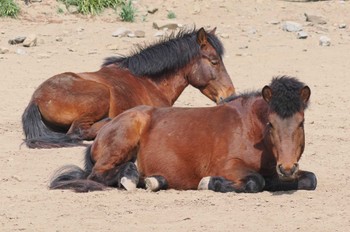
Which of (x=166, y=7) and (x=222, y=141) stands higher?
(x=222, y=141)

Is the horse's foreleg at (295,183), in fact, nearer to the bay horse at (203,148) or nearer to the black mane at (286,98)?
the bay horse at (203,148)

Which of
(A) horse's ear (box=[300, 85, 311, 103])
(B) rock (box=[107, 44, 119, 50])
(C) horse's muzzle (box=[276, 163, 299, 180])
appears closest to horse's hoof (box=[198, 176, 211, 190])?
(C) horse's muzzle (box=[276, 163, 299, 180])

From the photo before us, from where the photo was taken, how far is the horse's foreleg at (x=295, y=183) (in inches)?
339

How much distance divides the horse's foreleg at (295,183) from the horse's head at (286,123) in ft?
1.10

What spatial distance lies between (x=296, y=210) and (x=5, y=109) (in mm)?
6297

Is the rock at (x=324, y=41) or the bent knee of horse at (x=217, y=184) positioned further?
the rock at (x=324, y=41)

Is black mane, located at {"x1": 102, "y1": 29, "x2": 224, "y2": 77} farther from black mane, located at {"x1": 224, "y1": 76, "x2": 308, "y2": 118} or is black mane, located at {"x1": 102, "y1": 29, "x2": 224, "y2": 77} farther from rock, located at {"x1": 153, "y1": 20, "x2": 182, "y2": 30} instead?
rock, located at {"x1": 153, "y1": 20, "x2": 182, "y2": 30}

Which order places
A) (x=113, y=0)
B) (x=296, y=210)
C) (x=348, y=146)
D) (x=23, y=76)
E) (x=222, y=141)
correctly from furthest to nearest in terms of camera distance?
1. (x=113, y=0)
2. (x=23, y=76)
3. (x=348, y=146)
4. (x=222, y=141)
5. (x=296, y=210)

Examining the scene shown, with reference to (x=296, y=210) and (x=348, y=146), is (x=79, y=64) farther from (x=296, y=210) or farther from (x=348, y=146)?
Result: (x=296, y=210)

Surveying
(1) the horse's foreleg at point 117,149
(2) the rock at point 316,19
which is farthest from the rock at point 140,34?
(1) the horse's foreleg at point 117,149

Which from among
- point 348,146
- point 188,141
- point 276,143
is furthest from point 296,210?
point 348,146

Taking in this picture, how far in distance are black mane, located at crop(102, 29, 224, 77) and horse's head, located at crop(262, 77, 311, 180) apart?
145 inches

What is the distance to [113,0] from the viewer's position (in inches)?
784

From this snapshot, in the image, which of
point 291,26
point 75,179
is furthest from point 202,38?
point 291,26
